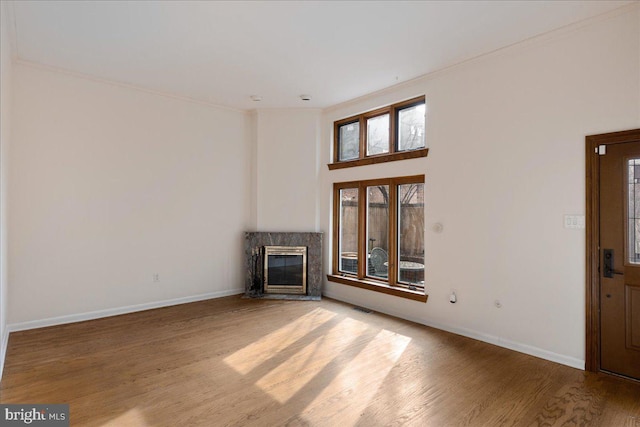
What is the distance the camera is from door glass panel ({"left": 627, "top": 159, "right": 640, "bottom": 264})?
2.92 m

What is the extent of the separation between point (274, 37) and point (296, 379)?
3.18 metres

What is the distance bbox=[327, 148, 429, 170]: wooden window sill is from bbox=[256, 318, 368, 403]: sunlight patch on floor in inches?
87.2

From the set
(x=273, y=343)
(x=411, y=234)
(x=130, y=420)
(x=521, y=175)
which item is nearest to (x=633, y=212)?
(x=521, y=175)

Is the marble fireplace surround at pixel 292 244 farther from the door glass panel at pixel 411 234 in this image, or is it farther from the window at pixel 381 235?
the door glass panel at pixel 411 234

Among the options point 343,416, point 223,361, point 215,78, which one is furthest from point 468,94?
point 223,361

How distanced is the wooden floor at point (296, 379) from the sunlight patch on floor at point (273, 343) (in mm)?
18

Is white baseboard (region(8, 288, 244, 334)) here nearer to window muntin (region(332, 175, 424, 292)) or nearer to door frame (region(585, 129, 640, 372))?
window muntin (region(332, 175, 424, 292))

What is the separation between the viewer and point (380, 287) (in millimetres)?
4941

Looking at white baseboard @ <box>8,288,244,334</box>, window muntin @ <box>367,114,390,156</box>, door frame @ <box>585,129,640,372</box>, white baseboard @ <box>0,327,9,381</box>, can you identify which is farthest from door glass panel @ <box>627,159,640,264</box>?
white baseboard @ <box>0,327,9,381</box>

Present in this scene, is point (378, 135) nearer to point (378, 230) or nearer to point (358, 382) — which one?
point (378, 230)

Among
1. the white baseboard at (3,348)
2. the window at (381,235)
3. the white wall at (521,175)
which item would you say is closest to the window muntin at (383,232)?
the window at (381,235)

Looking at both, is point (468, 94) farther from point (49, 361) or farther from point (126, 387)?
point (49, 361)

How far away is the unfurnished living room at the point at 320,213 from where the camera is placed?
2875 mm

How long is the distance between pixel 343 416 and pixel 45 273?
156 inches
